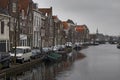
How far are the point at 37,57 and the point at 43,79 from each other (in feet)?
57.3

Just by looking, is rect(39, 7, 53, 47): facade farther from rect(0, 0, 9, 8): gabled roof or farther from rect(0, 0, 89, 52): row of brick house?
rect(0, 0, 9, 8): gabled roof

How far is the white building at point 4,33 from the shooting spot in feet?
173

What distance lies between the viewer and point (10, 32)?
58.3m

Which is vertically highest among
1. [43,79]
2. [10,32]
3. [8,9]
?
[8,9]

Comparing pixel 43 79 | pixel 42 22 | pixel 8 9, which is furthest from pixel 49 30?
pixel 43 79

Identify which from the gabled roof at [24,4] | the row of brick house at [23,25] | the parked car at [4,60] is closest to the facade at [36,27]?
the row of brick house at [23,25]

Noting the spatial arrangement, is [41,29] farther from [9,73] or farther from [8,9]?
[9,73]

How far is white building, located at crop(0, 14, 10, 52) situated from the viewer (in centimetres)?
5269

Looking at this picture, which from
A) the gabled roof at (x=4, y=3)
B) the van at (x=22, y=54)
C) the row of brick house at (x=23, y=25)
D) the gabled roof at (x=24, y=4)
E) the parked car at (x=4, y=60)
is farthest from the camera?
the gabled roof at (x=24, y=4)

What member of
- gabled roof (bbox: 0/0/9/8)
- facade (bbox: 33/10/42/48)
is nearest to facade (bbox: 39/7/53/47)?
facade (bbox: 33/10/42/48)

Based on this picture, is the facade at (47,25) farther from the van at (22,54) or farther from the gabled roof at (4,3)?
the van at (22,54)

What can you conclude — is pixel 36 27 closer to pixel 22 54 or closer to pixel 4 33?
pixel 4 33

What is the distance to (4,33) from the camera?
178 feet

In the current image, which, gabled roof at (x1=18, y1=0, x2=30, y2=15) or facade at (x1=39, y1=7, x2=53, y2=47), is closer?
gabled roof at (x1=18, y1=0, x2=30, y2=15)
